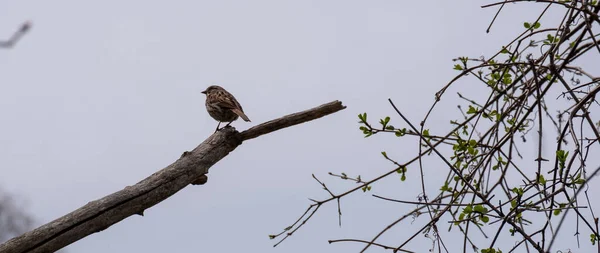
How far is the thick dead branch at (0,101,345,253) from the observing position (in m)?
4.29

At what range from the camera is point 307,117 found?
481 centimetres

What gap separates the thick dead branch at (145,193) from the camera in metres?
4.29

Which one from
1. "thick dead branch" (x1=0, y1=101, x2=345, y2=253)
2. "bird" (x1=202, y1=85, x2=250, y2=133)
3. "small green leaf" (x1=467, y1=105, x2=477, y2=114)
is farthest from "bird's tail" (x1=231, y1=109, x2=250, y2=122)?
"small green leaf" (x1=467, y1=105, x2=477, y2=114)

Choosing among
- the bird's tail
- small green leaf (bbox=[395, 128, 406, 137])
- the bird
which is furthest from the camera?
the bird

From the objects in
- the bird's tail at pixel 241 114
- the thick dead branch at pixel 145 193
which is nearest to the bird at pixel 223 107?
the bird's tail at pixel 241 114

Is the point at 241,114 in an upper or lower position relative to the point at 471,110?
upper

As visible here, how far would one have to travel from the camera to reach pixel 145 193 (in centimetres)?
450

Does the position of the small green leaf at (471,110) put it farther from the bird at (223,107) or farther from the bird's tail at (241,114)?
the bird at (223,107)

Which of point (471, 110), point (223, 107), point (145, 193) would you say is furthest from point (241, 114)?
point (471, 110)

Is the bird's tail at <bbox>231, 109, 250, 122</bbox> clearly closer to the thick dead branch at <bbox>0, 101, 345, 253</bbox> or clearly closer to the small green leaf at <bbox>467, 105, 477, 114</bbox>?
the thick dead branch at <bbox>0, 101, 345, 253</bbox>

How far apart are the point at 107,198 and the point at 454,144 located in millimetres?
1996

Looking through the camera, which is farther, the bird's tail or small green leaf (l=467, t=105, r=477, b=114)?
the bird's tail

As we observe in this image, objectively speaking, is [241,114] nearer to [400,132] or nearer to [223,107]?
[223,107]

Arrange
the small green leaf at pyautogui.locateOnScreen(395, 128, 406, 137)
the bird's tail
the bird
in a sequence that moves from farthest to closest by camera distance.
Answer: the bird
the bird's tail
the small green leaf at pyautogui.locateOnScreen(395, 128, 406, 137)
